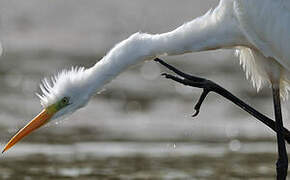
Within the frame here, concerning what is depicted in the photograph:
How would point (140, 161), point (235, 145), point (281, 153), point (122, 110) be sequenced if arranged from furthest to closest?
1. point (122, 110)
2. point (235, 145)
3. point (140, 161)
4. point (281, 153)

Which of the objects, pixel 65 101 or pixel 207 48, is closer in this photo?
pixel 65 101

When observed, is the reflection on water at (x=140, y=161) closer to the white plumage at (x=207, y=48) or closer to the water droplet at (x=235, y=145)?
the water droplet at (x=235, y=145)

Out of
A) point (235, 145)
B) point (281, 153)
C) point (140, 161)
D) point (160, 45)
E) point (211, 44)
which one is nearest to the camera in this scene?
point (160, 45)

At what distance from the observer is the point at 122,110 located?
1529 centimetres

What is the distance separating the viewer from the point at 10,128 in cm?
1379

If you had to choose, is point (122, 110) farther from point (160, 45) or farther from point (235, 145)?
point (160, 45)

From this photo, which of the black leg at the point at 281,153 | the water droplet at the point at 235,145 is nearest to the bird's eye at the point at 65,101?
the black leg at the point at 281,153

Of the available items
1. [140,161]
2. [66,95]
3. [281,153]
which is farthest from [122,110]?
[66,95]

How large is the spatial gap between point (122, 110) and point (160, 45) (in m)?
6.10

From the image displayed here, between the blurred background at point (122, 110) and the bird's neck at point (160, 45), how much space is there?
82 cm

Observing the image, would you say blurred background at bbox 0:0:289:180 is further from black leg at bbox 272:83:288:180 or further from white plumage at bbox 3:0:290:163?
black leg at bbox 272:83:288:180

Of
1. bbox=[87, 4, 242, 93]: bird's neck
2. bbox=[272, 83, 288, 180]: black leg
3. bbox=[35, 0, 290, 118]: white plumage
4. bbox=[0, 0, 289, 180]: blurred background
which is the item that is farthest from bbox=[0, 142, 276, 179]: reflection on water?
bbox=[87, 4, 242, 93]: bird's neck

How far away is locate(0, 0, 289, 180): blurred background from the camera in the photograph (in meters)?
11.7

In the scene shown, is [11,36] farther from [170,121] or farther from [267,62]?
[267,62]
